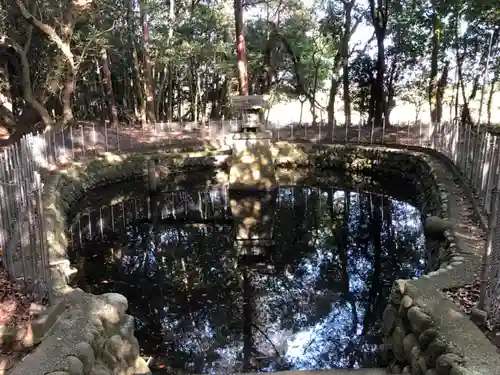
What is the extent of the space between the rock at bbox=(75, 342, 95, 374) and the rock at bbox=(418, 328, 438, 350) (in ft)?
9.64

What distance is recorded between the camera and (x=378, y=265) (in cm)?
866

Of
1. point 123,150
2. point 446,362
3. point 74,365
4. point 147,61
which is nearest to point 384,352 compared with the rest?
point 446,362

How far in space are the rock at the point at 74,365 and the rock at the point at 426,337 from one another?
117 inches

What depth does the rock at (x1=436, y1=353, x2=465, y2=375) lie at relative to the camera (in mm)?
3538

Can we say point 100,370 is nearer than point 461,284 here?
Yes

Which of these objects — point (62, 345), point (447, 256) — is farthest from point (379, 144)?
point (62, 345)

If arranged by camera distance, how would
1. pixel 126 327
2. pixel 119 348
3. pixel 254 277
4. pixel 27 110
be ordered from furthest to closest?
pixel 27 110 → pixel 254 277 → pixel 126 327 → pixel 119 348

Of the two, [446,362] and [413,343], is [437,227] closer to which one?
[413,343]

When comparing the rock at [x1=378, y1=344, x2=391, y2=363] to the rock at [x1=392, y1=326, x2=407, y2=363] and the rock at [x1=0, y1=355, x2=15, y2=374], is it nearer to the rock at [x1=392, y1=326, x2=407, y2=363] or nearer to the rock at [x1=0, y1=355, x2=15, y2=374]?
the rock at [x1=392, y1=326, x2=407, y2=363]

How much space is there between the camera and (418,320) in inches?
170

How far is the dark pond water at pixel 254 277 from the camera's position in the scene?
6141 mm

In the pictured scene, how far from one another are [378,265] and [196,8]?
18892mm

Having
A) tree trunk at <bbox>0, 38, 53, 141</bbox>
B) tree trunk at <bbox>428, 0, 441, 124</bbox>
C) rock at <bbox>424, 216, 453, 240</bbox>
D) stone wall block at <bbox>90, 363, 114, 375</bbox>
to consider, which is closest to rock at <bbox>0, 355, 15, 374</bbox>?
stone wall block at <bbox>90, 363, 114, 375</bbox>

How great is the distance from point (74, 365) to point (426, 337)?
9.92 ft
